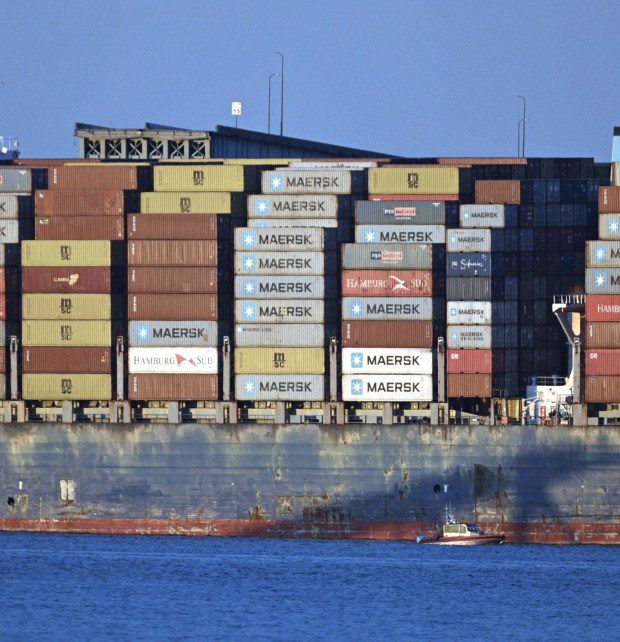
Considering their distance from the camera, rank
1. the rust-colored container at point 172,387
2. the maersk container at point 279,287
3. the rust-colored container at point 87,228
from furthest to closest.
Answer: the rust-colored container at point 87,228, the rust-colored container at point 172,387, the maersk container at point 279,287

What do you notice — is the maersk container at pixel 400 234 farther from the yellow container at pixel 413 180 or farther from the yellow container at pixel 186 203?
the yellow container at pixel 186 203

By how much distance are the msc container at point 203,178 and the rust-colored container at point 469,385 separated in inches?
606

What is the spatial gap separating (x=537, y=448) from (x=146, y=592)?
22.0 metres

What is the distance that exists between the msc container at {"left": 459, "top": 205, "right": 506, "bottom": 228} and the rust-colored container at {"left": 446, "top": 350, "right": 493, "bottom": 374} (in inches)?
261

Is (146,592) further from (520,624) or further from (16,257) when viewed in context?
(16,257)

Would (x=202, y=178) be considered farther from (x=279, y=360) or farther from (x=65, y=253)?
(x=279, y=360)

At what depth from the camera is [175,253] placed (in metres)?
105

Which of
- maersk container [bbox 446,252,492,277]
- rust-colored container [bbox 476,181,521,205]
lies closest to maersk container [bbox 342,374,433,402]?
maersk container [bbox 446,252,492,277]

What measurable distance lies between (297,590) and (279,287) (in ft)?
60.8

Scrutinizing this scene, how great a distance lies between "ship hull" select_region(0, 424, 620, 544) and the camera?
102 meters

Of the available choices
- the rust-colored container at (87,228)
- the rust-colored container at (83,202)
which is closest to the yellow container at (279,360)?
the rust-colored container at (87,228)

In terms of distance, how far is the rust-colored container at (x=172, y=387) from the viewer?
Result: 10481cm

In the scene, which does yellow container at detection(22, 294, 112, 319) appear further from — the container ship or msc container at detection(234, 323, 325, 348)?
msc container at detection(234, 323, 325, 348)

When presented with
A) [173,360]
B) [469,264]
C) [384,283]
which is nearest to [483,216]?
[469,264]
